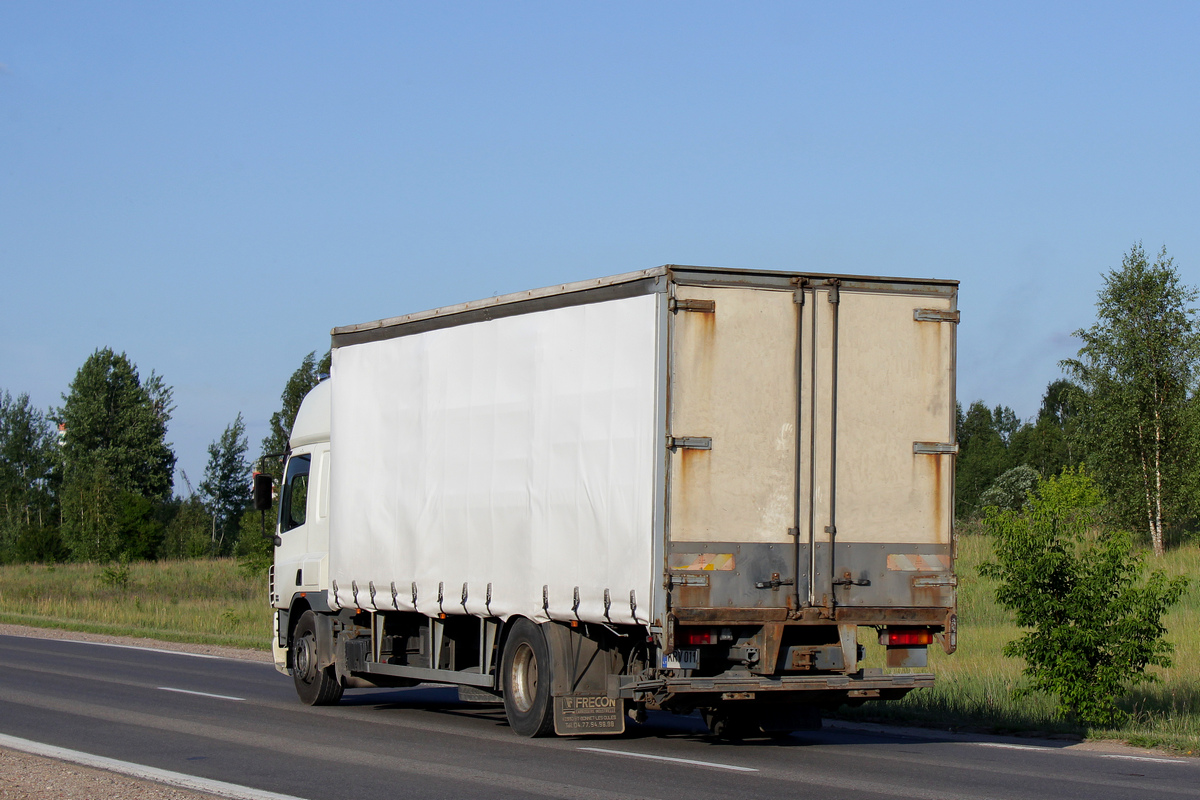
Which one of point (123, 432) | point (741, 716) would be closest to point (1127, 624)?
point (741, 716)

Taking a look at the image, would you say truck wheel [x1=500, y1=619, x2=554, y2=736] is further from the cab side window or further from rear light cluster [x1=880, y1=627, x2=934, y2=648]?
the cab side window

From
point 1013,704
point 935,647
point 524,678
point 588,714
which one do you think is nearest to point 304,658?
point 524,678

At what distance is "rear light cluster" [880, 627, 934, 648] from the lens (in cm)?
1131

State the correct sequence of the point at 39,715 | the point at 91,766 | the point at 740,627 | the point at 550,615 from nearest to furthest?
1. the point at 91,766
2. the point at 740,627
3. the point at 550,615
4. the point at 39,715

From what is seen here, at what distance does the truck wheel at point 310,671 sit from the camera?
603 inches

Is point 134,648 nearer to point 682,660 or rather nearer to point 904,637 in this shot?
point 682,660

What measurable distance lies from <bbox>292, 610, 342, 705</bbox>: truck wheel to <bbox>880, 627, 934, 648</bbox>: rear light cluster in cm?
646

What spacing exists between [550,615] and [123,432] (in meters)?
92.0

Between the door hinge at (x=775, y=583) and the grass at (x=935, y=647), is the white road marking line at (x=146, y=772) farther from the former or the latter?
the grass at (x=935, y=647)

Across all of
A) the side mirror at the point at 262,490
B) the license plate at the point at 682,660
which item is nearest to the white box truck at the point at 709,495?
the license plate at the point at 682,660

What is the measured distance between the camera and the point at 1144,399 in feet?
154

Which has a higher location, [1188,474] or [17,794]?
[1188,474]

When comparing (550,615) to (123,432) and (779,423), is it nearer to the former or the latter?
(779,423)

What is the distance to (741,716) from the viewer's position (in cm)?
1227
